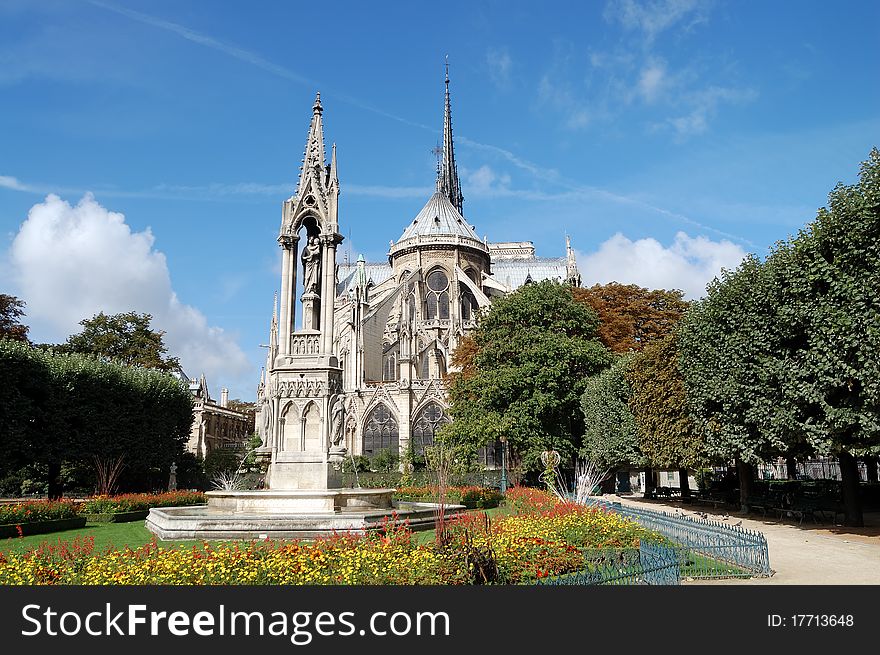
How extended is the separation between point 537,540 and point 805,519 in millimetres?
15426

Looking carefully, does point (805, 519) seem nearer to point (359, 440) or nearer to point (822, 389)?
point (822, 389)

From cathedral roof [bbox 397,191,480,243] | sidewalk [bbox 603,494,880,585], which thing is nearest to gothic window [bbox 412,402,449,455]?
cathedral roof [bbox 397,191,480,243]

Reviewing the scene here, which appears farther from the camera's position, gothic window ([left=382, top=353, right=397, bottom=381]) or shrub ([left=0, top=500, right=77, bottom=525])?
gothic window ([left=382, top=353, right=397, bottom=381])

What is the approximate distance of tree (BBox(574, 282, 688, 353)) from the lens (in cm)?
4197

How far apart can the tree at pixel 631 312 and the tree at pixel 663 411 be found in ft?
44.6

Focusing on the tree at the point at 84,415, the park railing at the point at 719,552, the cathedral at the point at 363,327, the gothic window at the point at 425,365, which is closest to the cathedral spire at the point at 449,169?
the cathedral at the point at 363,327

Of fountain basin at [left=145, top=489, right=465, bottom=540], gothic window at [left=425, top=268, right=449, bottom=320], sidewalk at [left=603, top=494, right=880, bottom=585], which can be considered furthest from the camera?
gothic window at [left=425, top=268, right=449, bottom=320]

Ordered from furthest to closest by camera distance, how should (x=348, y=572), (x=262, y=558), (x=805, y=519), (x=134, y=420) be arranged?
(x=134, y=420) → (x=805, y=519) → (x=262, y=558) → (x=348, y=572)

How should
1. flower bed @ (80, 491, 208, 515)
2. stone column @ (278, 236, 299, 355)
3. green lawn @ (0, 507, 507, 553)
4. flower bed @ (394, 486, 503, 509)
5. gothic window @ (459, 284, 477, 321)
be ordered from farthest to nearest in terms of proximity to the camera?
gothic window @ (459, 284, 477, 321) < flower bed @ (394, 486, 503, 509) < flower bed @ (80, 491, 208, 515) < stone column @ (278, 236, 299, 355) < green lawn @ (0, 507, 507, 553)

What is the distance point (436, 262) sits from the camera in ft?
229

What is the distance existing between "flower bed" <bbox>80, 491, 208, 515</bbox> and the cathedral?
3.72 m

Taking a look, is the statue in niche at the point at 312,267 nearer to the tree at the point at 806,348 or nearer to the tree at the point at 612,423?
the tree at the point at 806,348

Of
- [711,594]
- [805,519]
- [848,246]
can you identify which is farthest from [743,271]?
[711,594]

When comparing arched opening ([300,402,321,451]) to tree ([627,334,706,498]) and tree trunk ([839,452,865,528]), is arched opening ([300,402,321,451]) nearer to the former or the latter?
tree ([627,334,706,498])
